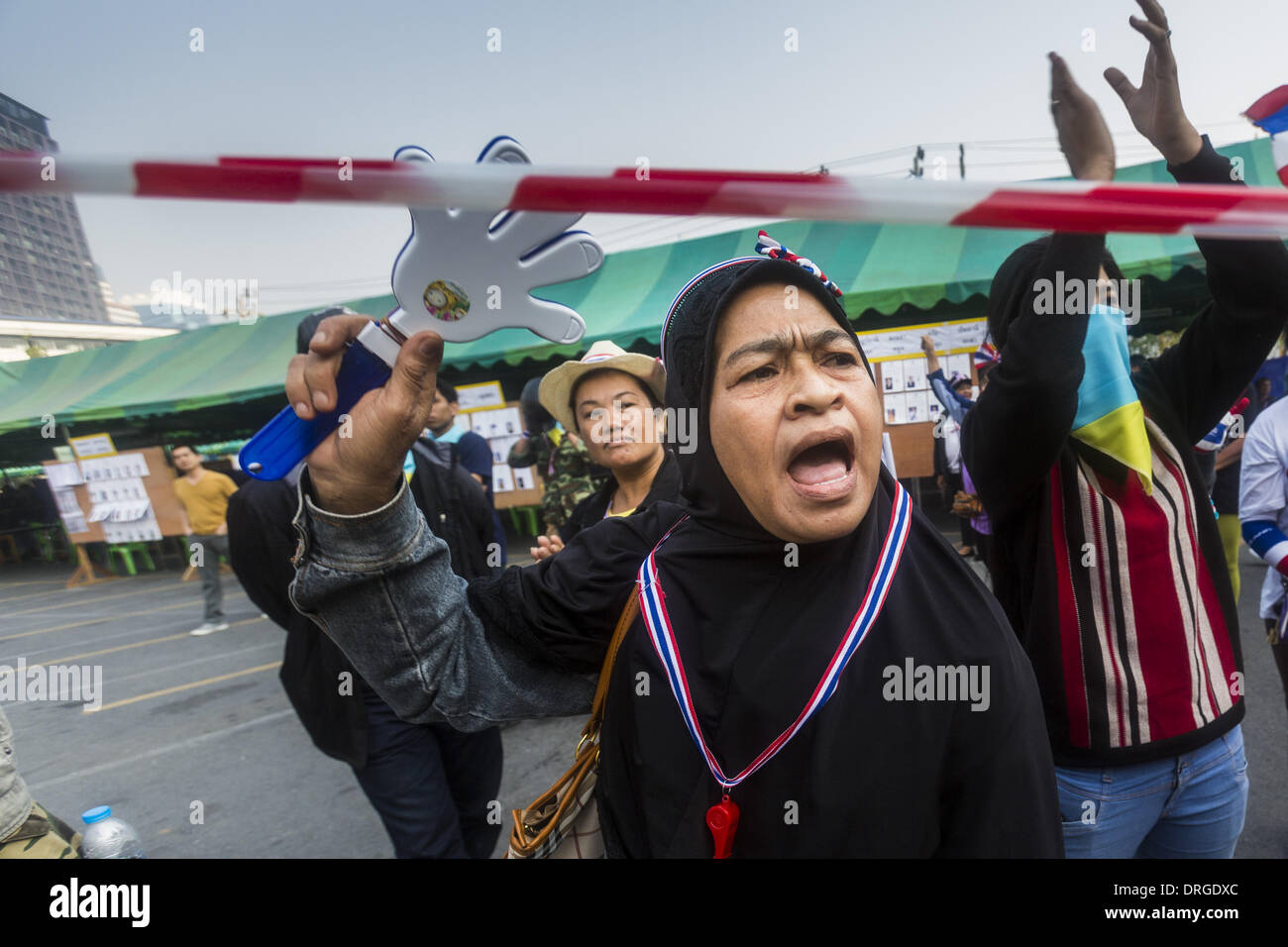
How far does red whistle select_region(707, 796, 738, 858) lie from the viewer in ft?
3.08

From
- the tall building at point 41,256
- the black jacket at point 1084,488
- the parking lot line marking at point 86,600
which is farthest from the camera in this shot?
the parking lot line marking at point 86,600

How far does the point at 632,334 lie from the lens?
822 centimetres

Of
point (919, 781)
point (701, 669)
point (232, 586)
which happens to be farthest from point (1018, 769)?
point (232, 586)

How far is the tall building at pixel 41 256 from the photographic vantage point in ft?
3.44

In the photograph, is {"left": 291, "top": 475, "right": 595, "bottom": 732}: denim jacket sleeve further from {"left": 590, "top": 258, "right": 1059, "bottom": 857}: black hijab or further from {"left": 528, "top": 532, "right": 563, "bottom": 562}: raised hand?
{"left": 528, "top": 532, "right": 563, "bottom": 562}: raised hand

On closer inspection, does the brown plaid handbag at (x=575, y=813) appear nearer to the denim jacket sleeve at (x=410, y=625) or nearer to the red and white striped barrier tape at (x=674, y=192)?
the denim jacket sleeve at (x=410, y=625)

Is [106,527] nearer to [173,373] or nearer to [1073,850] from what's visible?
[173,373]

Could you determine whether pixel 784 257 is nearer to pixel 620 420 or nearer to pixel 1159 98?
pixel 1159 98

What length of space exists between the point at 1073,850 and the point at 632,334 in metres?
7.25

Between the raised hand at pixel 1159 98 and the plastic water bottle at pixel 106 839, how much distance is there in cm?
311

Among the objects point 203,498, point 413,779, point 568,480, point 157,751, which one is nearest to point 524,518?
point 203,498

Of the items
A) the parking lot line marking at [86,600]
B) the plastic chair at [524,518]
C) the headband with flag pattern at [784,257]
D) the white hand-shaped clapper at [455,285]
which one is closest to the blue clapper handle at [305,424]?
the white hand-shaped clapper at [455,285]

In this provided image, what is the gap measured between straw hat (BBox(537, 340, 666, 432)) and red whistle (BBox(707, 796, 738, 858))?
1.71 meters

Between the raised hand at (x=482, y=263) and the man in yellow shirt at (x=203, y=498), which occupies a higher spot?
the raised hand at (x=482, y=263)
